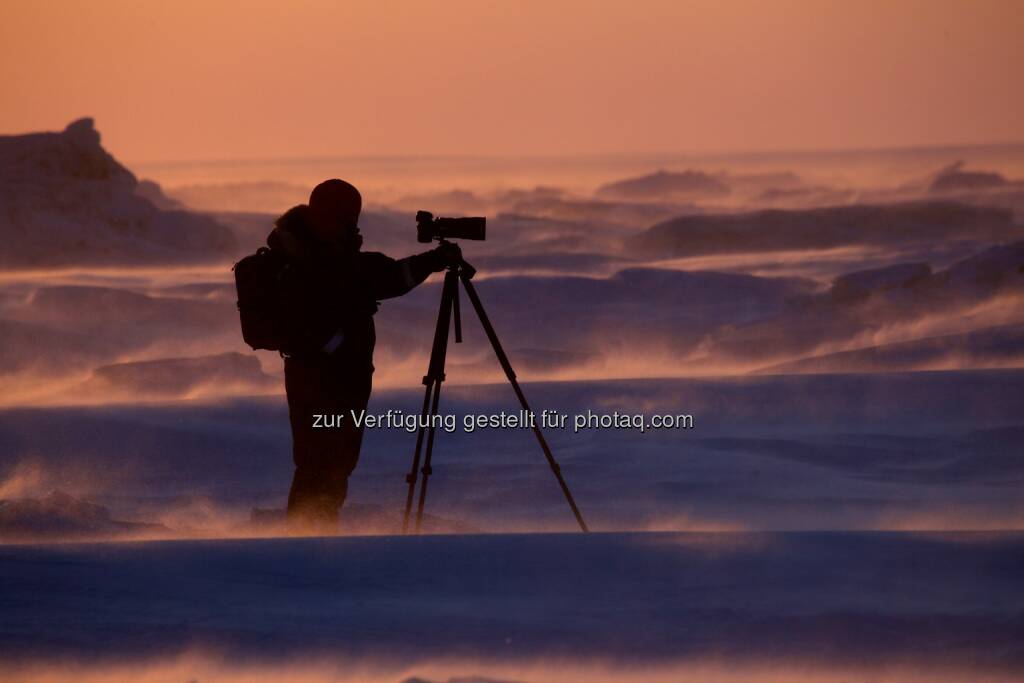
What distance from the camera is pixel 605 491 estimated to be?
7.35m

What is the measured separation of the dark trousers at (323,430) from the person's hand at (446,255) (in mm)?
439

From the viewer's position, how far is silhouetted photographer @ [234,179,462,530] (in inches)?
209

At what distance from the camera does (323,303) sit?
538cm

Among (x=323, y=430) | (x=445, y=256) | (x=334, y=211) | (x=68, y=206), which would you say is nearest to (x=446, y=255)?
(x=445, y=256)

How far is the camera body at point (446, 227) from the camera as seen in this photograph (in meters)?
5.49

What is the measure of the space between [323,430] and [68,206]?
17.0m

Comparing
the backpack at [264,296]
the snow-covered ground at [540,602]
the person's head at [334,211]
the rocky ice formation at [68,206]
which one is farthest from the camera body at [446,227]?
the rocky ice formation at [68,206]

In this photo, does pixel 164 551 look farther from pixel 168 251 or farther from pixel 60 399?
pixel 168 251

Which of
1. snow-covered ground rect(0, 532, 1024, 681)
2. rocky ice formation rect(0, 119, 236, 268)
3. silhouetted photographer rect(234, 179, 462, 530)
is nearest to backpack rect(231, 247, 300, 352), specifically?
silhouetted photographer rect(234, 179, 462, 530)

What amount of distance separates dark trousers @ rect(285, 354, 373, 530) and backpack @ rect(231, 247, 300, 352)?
198 millimetres

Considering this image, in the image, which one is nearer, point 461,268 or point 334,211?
point 334,211

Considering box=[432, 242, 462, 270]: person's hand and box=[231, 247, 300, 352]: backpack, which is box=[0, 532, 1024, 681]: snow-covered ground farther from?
box=[432, 242, 462, 270]: person's hand

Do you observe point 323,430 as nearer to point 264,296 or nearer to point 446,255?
point 264,296

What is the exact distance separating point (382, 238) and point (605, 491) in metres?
15.4
